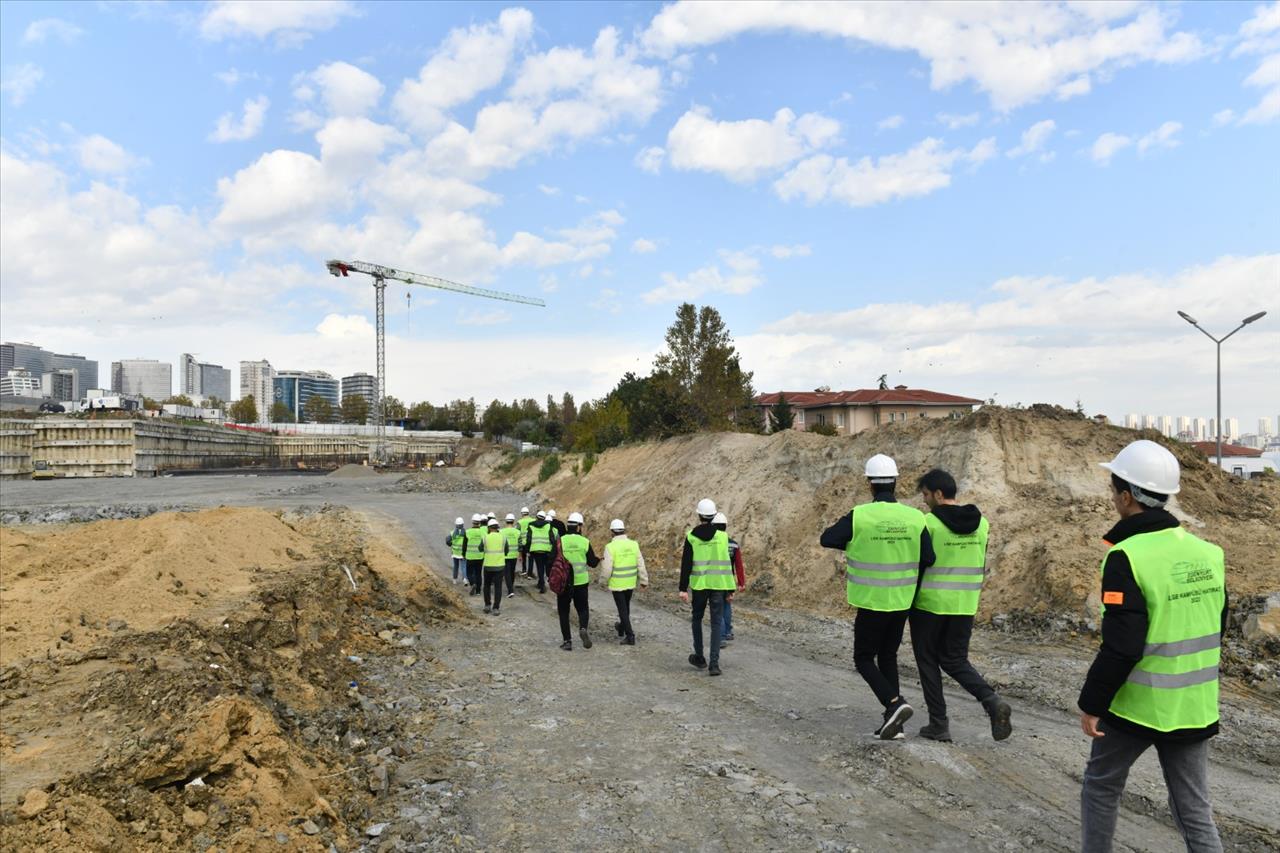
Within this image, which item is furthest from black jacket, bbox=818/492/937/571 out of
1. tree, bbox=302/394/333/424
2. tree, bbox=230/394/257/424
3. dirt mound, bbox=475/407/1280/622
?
tree, bbox=302/394/333/424

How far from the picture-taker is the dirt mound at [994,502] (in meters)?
13.0

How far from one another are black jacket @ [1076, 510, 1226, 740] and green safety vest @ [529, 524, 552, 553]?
41.6ft

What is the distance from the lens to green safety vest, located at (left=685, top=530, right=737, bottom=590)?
28.7 ft

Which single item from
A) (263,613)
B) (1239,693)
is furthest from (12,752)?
(1239,693)

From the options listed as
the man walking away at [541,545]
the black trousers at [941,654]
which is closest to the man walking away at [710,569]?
the black trousers at [941,654]

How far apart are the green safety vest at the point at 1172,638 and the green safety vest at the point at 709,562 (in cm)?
→ 549

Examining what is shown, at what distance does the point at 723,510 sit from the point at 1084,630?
11350 millimetres

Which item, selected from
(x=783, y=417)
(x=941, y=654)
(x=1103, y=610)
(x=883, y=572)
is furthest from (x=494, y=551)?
(x=783, y=417)

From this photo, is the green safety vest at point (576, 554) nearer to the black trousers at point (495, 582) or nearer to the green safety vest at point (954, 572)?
the black trousers at point (495, 582)

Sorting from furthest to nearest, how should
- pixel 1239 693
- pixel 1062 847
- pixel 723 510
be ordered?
pixel 723 510 → pixel 1239 693 → pixel 1062 847

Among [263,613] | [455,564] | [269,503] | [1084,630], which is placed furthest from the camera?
[269,503]

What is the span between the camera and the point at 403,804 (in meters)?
5.41

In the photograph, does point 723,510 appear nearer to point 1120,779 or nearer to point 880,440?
point 880,440

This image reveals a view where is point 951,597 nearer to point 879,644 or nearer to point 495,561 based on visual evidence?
point 879,644
